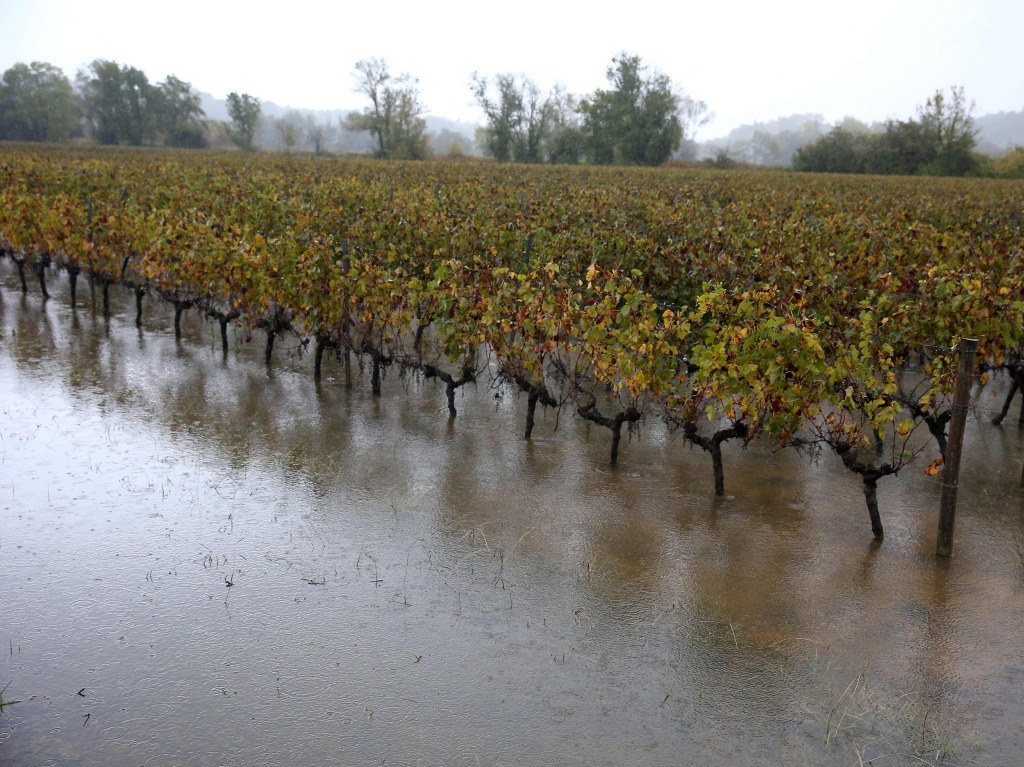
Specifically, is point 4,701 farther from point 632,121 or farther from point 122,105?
point 122,105

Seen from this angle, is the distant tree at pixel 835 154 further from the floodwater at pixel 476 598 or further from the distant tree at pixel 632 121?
the floodwater at pixel 476 598

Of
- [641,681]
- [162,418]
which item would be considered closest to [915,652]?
[641,681]

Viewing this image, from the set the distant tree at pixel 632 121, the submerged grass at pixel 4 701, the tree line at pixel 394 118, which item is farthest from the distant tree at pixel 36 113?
the submerged grass at pixel 4 701

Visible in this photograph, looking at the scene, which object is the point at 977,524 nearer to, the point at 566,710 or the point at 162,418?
the point at 566,710

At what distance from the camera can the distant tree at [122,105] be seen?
64.6m

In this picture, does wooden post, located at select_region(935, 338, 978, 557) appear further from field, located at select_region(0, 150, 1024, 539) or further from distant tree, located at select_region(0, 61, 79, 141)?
distant tree, located at select_region(0, 61, 79, 141)

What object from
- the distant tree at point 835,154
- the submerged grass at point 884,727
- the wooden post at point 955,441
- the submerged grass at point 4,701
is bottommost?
the submerged grass at point 884,727

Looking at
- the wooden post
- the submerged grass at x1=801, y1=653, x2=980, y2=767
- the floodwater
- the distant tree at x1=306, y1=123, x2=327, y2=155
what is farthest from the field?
the distant tree at x1=306, y1=123, x2=327, y2=155

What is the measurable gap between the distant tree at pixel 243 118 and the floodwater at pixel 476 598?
6630 cm

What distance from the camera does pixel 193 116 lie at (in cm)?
7044

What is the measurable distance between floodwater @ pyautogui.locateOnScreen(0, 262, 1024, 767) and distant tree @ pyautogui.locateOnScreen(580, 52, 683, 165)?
177 feet

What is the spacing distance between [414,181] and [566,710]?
69.5 feet

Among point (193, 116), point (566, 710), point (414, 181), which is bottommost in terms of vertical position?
point (566, 710)

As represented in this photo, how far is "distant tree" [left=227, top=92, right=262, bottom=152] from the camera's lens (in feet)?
224
